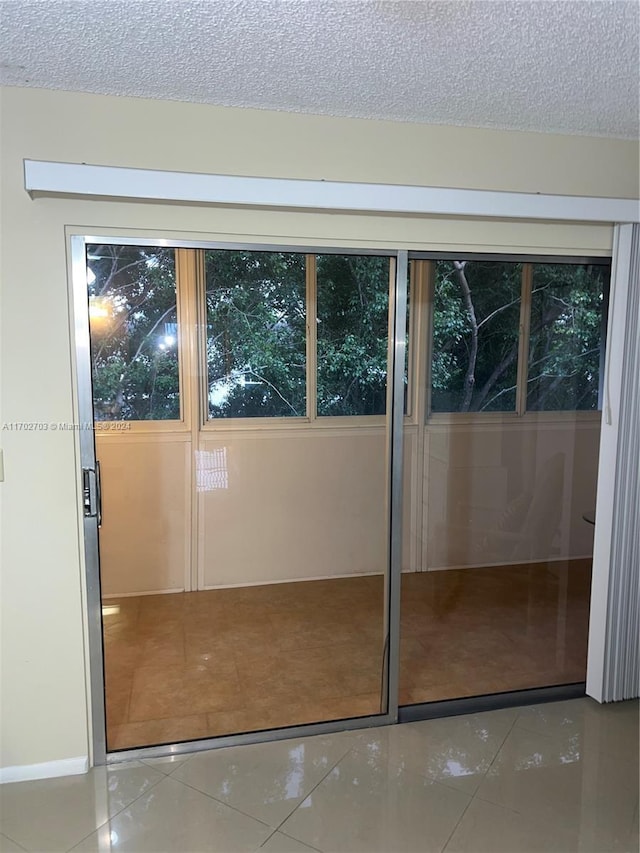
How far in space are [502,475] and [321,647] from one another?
4.23 ft

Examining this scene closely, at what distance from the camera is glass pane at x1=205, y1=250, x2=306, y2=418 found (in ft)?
8.29

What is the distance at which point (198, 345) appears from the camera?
2562 millimetres

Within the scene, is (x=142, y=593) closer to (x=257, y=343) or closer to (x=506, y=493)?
(x=257, y=343)

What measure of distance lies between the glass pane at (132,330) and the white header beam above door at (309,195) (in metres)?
0.22

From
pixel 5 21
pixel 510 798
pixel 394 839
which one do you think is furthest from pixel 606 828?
pixel 5 21

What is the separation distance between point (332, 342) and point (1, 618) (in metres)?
1.74

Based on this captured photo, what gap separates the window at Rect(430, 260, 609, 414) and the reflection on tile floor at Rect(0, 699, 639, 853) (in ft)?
4.77

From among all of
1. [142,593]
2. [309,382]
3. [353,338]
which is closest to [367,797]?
[142,593]

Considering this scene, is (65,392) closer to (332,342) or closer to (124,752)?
(332,342)

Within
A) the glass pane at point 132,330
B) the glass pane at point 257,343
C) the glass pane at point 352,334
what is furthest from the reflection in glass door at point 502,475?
the glass pane at point 132,330

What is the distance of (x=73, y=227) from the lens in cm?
196

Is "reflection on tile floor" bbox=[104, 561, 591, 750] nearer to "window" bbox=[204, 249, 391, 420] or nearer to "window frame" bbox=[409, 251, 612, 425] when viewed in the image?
"window frame" bbox=[409, 251, 612, 425]

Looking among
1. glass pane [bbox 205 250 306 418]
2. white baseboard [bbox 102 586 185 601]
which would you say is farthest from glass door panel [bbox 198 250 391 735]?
white baseboard [bbox 102 586 185 601]

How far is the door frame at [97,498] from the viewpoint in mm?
2012
